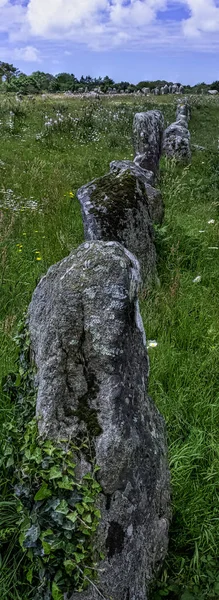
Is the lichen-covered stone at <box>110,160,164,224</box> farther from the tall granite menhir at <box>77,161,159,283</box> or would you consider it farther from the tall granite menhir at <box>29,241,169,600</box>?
the tall granite menhir at <box>29,241,169,600</box>

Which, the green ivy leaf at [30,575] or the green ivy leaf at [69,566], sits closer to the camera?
the green ivy leaf at [69,566]

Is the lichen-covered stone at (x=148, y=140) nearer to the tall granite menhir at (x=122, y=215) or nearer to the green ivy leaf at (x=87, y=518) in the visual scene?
the tall granite menhir at (x=122, y=215)

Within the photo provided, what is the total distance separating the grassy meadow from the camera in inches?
119

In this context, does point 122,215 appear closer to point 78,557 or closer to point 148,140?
point 78,557

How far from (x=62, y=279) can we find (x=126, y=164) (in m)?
5.14

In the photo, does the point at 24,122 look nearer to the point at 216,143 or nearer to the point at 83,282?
the point at 216,143

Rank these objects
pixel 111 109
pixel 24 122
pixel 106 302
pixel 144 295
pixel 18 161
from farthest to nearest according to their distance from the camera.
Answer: pixel 111 109 → pixel 24 122 → pixel 18 161 → pixel 144 295 → pixel 106 302

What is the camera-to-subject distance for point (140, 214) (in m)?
6.21

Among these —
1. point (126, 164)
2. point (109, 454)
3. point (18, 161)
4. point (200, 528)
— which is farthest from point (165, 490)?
point (18, 161)

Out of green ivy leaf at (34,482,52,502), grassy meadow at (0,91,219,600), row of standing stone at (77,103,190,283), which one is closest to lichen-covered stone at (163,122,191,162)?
grassy meadow at (0,91,219,600)

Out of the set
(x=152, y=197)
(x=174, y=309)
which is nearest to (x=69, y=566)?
(x=174, y=309)

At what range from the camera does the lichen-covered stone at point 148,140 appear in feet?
36.1

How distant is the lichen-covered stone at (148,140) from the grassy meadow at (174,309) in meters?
0.51

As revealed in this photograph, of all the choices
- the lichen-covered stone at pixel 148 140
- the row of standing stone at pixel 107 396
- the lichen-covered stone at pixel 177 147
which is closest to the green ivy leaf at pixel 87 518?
the row of standing stone at pixel 107 396
